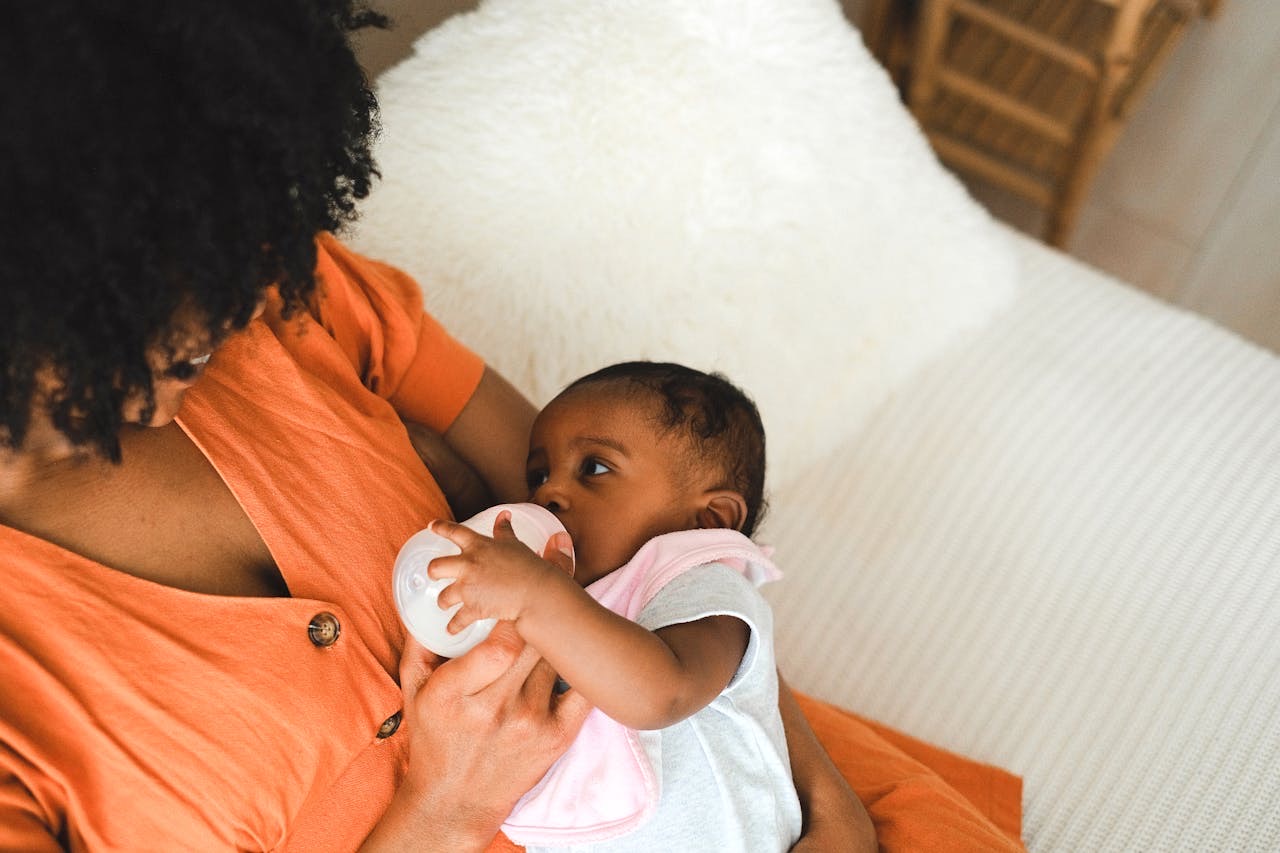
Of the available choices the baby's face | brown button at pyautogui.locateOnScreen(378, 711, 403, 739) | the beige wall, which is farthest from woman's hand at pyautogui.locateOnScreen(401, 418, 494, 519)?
the beige wall

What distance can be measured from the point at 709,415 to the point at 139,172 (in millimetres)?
561

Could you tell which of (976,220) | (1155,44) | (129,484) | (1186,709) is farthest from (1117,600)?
(1155,44)

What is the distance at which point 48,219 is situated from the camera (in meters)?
0.54

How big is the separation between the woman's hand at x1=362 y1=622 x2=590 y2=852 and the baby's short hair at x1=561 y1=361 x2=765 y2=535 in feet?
0.88

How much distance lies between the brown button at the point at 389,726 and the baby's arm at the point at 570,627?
14 cm

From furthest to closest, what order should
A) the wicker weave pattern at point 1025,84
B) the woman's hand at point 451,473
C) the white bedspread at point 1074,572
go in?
the wicker weave pattern at point 1025,84, the white bedspread at point 1074,572, the woman's hand at point 451,473

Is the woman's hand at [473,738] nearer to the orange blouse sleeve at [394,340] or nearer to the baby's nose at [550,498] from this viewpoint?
the baby's nose at [550,498]

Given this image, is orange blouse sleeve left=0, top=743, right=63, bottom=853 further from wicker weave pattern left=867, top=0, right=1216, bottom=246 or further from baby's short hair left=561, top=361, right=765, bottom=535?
wicker weave pattern left=867, top=0, right=1216, bottom=246

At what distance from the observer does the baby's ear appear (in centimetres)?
97

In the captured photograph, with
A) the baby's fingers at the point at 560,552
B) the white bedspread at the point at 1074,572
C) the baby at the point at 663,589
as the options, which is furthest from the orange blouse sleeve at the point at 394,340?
the white bedspread at the point at 1074,572

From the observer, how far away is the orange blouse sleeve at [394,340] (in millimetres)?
967

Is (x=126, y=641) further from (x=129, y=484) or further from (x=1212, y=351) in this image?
(x=1212, y=351)

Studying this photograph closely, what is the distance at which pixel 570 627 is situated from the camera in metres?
0.73

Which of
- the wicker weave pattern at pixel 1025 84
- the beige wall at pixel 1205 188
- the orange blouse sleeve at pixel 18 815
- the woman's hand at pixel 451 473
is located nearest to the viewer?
the orange blouse sleeve at pixel 18 815
